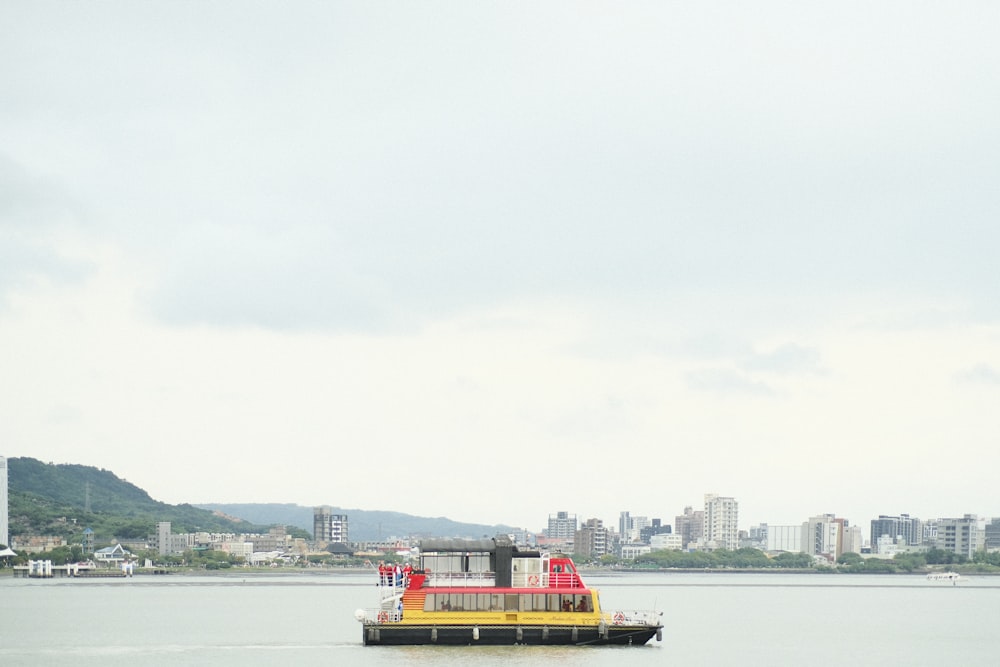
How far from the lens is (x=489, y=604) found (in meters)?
93.5

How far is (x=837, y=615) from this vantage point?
167 metres

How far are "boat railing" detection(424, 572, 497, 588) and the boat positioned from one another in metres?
0.07

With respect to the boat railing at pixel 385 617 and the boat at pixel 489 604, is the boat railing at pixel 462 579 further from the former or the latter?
the boat railing at pixel 385 617

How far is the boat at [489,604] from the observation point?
91.1 metres

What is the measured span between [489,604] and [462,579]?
2.69 metres

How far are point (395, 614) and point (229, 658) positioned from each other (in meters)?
11.6

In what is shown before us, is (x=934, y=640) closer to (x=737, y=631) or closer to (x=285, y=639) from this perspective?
(x=737, y=631)

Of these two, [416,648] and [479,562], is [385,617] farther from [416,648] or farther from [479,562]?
[479,562]

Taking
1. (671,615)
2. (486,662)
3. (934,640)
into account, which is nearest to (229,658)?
(486,662)

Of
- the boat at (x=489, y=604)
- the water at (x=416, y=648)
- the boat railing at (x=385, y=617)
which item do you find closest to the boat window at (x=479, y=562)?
the boat at (x=489, y=604)

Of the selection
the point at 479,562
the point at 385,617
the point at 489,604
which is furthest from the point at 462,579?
the point at 385,617

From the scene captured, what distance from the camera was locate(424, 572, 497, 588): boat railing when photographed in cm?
9431

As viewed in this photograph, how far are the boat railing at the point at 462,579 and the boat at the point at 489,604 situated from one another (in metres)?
0.07

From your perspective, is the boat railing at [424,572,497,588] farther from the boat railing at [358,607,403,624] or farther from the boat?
the boat railing at [358,607,403,624]
